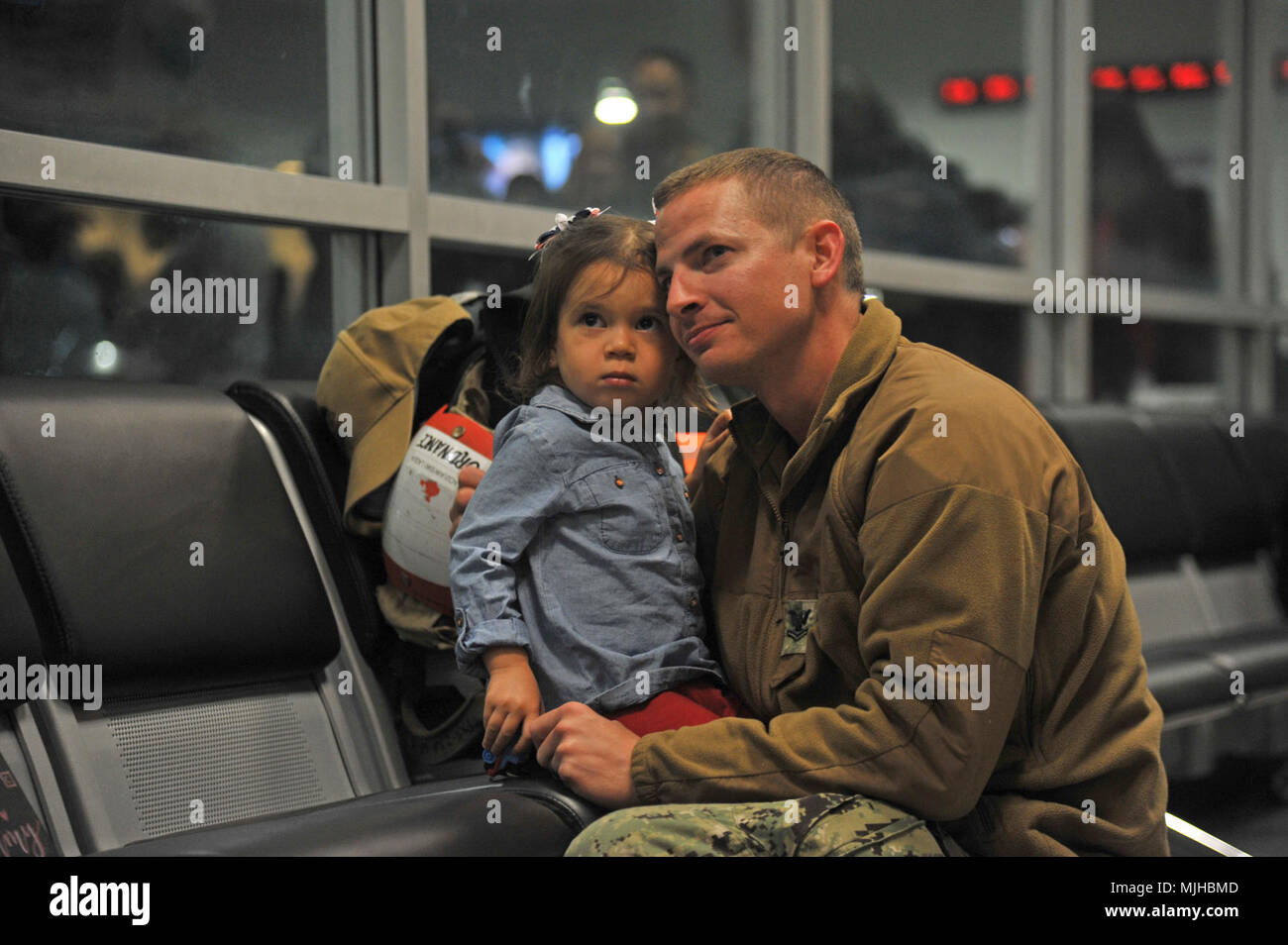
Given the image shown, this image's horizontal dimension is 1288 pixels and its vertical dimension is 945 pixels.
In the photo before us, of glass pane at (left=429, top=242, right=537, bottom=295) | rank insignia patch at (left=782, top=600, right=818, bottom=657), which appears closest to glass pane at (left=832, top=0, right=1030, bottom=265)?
glass pane at (left=429, top=242, right=537, bottom=295)

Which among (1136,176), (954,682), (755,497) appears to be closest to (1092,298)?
(1136,176)

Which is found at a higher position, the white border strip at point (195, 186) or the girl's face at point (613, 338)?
the white border strip at point (195, 186)

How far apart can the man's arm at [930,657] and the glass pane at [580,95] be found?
2126 mm

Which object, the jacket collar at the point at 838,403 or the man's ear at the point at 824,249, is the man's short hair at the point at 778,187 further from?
the jacket collar at the point at 838,403

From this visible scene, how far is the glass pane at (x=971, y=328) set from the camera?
454 centimetres

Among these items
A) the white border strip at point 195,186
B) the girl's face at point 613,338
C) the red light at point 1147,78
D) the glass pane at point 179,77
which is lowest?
the girl's face at point 613,338

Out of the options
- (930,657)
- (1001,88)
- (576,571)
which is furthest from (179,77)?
(1001,88)

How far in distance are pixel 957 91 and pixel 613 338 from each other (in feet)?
12.3

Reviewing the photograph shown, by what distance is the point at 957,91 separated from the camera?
488cm

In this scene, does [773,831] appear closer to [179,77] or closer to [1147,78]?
[179,77]

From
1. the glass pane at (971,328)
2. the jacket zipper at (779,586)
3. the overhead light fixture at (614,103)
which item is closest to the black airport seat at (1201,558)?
the glass pane at (971,328)
